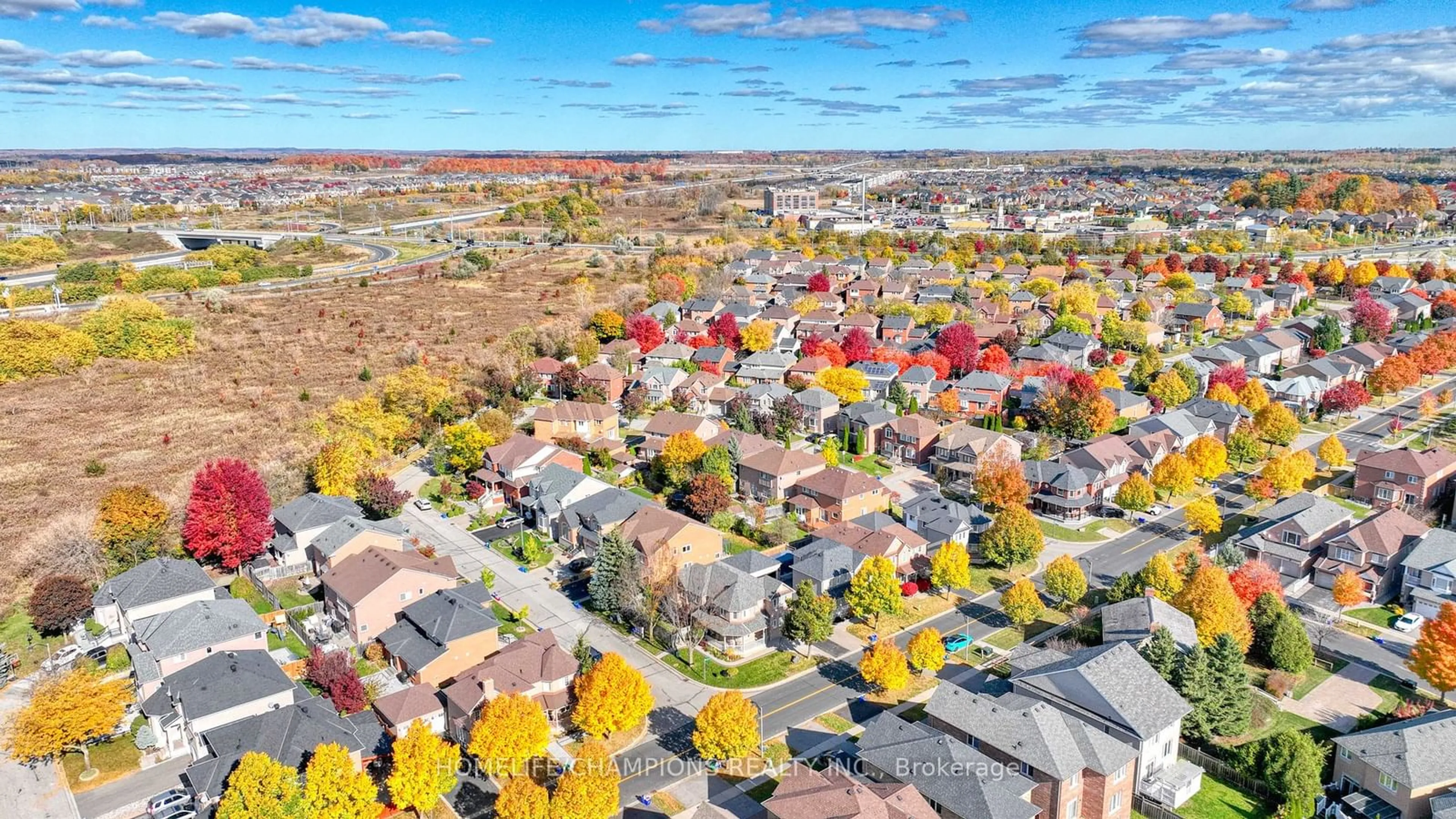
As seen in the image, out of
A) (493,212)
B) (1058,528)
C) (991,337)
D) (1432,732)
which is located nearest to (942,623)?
(1058,528)

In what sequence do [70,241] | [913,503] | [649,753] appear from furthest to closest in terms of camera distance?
[70,241] → [913,503] → [649,753]

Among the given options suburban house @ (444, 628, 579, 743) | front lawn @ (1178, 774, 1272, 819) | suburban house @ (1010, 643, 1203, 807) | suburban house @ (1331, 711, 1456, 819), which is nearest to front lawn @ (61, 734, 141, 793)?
suburban house @ (444, 628, 579, 743)

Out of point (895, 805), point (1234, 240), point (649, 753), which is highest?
point (1234, 240)

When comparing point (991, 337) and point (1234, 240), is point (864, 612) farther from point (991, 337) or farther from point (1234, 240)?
point (1234, 240)

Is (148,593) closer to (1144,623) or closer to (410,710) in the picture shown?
(410,710)

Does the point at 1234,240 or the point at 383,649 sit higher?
the point at 1234,240

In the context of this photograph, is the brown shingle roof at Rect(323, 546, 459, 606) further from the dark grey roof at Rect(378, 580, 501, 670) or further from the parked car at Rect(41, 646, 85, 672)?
the parked car at Rect(41, 646, 85, 672)

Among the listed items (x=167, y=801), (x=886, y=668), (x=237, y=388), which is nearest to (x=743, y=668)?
(x=886, y=668)
